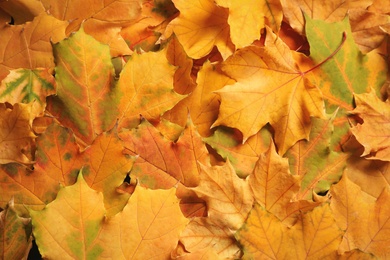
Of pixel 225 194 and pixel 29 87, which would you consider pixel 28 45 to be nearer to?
pixel 29 87

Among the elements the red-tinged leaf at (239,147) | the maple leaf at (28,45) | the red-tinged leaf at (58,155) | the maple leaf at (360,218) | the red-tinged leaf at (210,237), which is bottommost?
the red-tinged leaf at (210,237)

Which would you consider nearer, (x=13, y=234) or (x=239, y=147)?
(x=13, y=234)

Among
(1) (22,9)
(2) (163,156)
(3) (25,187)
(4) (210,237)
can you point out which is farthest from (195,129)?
(1) (22,9)

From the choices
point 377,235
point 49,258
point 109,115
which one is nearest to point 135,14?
point 109,115

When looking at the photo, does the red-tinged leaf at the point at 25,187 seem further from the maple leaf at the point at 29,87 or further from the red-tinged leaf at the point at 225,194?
the red-tinged leaf at the point at 225,194

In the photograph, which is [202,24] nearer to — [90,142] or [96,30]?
[96,30]

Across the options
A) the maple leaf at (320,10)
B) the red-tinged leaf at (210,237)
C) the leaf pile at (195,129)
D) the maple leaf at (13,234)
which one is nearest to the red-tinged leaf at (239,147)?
the leaf pile at (195,129)

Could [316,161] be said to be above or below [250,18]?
below
